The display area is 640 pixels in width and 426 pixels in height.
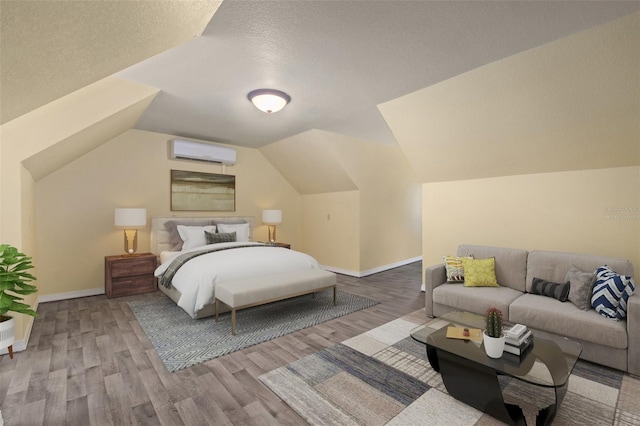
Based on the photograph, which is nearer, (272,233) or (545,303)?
(545,303)

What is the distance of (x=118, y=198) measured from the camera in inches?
174

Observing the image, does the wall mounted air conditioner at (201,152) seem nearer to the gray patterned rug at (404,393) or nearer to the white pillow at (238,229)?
the white pillow at (238,229)

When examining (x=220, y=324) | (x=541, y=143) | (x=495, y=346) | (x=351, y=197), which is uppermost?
(x=541, y=143)

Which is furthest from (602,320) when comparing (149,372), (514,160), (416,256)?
(416,256)

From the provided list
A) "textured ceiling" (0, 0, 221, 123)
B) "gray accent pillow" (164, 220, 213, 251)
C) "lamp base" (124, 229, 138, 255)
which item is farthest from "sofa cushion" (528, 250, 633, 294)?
"lamp base" (124, 229, 138, 255)

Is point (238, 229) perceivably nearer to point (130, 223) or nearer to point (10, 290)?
point (130, 223)

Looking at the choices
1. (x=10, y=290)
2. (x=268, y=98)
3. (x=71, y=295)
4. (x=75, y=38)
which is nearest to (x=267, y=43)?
(x=268, y=98)

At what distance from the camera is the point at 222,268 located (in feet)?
10.8

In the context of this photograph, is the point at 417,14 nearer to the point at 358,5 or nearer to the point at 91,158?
the point at 358,5

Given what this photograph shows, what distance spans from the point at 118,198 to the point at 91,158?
26.0 inches

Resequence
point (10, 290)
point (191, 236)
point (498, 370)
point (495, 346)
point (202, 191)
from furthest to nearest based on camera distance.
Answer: point (202, 191) < point (191, 236) < point (10, 290) < point (495, 346) < point (498, 370)

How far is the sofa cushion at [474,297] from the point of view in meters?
2.74

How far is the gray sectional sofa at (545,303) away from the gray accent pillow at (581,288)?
0.05 m

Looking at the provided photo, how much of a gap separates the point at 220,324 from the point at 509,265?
127 inches
